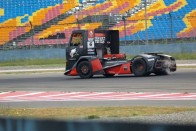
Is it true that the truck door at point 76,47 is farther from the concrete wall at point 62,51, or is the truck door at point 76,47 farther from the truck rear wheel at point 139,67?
the concrete wall at point 62,51

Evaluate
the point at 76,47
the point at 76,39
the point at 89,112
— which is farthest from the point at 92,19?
the point at 89,112

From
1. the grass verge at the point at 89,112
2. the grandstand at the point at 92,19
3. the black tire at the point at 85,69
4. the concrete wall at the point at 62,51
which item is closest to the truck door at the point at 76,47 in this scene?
the black tire at the point at 85,69

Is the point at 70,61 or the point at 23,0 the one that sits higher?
the point at 23,0

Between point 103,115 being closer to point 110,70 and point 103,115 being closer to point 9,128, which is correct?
point 9,128

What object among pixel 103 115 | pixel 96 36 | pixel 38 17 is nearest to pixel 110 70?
pixel 96 36

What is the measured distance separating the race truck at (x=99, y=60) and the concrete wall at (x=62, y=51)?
46.4ft

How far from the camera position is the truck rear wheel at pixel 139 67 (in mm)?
22250

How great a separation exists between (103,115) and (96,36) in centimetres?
1442

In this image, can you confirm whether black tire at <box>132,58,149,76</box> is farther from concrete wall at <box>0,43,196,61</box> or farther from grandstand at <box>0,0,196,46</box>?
grandstand at <box>0,0,196,46</box>

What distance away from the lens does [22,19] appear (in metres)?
49.8

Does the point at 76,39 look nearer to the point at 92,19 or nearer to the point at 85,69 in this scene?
the point at 85,69

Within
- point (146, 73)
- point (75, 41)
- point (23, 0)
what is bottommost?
point (146, 73)

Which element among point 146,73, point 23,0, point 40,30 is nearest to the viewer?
point 146,73

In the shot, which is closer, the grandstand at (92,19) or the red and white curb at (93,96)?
the red and white curb at (93,96)
